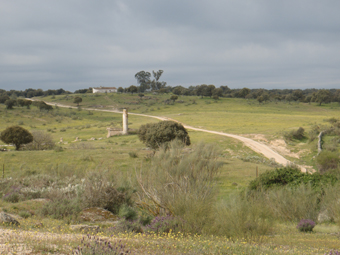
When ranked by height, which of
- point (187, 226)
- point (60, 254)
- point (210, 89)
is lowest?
point (187, 226)

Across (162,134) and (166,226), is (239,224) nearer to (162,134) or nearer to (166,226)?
(166,226)

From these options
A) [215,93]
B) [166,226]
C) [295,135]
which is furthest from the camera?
[215,93]

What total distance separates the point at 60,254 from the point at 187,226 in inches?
138

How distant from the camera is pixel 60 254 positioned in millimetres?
5125

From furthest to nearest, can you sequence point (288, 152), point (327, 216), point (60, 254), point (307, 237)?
point (288, 152) → point (327, 216) → point (307, 237) → point (60, 254)

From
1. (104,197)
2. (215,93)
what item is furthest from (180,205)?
(215,93)

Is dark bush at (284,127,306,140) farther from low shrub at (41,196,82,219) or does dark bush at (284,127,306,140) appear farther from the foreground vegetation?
low shrub at (41,196,82,219)

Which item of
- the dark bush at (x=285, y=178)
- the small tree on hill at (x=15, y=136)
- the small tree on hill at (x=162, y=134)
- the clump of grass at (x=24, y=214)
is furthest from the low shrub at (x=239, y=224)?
the small tree on hill at (x=15, y=136)

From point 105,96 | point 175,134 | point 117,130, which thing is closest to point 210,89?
point 105,96

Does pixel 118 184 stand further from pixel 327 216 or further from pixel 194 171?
pixel 327 216

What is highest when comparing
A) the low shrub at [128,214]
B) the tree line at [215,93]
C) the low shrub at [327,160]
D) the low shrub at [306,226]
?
the tree line at [215,93]

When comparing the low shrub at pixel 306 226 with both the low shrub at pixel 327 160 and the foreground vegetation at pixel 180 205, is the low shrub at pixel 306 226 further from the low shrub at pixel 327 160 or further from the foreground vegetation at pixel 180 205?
the low shrub at pixel 327 160

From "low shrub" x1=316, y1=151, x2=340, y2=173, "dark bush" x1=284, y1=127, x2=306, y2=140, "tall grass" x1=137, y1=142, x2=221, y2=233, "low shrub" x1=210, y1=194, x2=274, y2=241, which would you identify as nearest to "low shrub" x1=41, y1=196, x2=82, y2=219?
"tall grass" x1=137, y1=142, x2=221, y2=233

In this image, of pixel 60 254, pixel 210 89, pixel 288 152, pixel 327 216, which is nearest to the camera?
pixel 60 254
